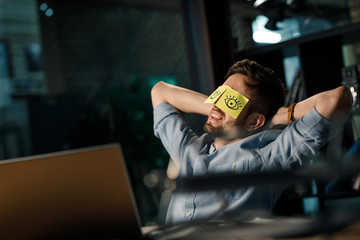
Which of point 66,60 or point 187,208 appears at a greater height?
point 66,60

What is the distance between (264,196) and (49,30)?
115 inches

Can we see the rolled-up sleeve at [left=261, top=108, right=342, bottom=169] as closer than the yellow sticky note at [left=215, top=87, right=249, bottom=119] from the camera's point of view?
Yes

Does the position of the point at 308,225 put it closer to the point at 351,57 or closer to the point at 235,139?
the point at 235,139

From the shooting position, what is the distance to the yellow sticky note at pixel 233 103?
149cm

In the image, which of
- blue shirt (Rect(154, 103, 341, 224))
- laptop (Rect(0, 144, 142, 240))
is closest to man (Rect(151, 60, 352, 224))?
blue shirt (Rect(154, 103, 341, 224))

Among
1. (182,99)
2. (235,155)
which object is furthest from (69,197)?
(182,99)

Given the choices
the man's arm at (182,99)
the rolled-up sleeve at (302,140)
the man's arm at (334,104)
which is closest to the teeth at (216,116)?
the man's arm at (182,99)

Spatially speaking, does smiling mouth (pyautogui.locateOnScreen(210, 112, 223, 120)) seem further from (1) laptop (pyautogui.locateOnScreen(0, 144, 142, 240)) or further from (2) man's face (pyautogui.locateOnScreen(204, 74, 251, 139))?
(1) laptop (pyautogui.locateOnScreen(0, 144, 142, 240))

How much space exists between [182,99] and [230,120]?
0.25 m

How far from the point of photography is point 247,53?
2.32 m

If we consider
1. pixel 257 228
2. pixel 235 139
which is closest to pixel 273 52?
pixel 235 139

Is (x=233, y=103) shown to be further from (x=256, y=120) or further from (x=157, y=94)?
(x=157, y=94)

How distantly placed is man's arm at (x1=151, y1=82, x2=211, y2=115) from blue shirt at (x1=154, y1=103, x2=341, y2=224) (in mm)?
39

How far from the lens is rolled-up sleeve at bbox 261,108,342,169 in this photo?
131cm
